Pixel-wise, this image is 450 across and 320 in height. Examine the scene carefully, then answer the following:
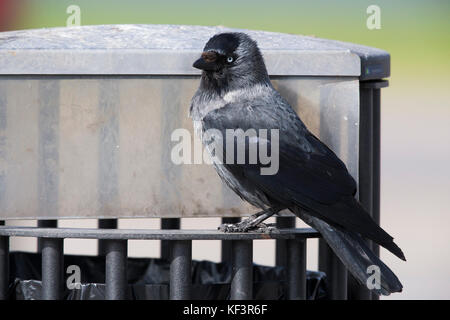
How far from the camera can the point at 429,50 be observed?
55.1ft

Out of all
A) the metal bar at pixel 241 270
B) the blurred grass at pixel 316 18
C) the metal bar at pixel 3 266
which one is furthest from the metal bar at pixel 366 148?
the blurred grass at pixel 316 18

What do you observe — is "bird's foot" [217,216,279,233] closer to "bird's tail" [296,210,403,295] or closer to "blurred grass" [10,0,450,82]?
"bird's tail" [296,210,403,295]

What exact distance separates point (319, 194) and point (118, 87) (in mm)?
933

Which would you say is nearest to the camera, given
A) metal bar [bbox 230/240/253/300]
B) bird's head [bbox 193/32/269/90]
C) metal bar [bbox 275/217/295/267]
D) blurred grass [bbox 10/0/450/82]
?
metal bar [bbox 230/240/253/300]

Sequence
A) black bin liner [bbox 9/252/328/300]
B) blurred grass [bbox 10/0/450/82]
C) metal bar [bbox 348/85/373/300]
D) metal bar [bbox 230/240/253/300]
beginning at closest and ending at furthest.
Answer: metal bar [bbox 230/240/253/300] < metal bar [bbox 348/85/373/300] < black bin liner [bbox 9/252/328/300] < blurred grass [bbox 10/0/450/82]

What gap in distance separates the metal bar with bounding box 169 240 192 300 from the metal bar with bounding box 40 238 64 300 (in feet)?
1.53

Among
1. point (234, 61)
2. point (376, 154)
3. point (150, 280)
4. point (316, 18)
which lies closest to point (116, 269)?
point (234, 61)

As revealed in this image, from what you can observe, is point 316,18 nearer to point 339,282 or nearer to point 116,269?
point 339,282

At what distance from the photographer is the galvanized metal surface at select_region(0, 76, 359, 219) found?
3764 millimetres

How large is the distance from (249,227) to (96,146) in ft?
2.36

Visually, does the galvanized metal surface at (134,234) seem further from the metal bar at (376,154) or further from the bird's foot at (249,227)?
the metal bar at (376,154)

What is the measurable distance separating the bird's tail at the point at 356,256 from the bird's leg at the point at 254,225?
15cm

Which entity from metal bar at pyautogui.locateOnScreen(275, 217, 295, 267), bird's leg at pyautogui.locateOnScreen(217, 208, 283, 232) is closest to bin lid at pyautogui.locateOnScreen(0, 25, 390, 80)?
bird's leg at pyautogui.locateOnScreen(217, 208, 283, 232)

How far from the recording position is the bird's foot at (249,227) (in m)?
3.78
